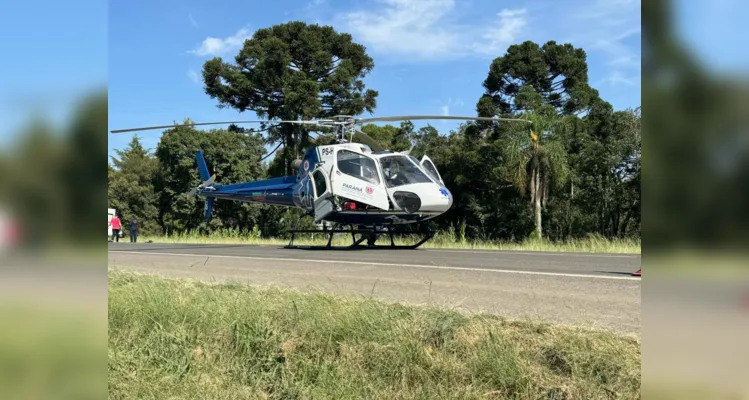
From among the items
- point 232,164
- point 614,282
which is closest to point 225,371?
point 614,282

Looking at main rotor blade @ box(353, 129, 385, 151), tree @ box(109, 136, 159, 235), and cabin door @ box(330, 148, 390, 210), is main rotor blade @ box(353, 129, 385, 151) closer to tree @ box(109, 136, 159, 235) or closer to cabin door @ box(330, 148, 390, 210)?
cabin door @ box(330, 148, 390, 210)

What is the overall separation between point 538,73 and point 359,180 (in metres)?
26.3

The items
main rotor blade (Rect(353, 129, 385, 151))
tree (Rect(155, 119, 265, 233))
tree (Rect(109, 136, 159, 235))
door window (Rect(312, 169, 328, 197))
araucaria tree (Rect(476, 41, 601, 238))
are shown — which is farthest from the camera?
tree (Rect(109, 136, 159, 235))

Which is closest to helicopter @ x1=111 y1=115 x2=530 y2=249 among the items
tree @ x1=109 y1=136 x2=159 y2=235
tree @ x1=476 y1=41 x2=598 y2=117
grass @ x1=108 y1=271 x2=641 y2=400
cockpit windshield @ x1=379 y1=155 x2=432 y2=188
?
cockpit windshield @ x1=379 y1=155 x2=432 y2=188

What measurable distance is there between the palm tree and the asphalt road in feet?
55.9

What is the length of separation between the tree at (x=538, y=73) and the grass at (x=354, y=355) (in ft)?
108

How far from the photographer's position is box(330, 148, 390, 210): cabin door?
14.9 m

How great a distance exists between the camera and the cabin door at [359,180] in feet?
49.0

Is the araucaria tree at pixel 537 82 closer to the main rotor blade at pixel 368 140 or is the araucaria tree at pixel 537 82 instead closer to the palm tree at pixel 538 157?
the palm tree at pixel 538 157

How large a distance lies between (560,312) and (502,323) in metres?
1.05

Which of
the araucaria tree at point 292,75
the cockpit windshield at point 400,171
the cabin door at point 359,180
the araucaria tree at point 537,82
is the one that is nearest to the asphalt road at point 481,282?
the cabin door at point 359,180

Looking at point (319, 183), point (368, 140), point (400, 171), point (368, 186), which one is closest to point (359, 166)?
point (368, 186)
